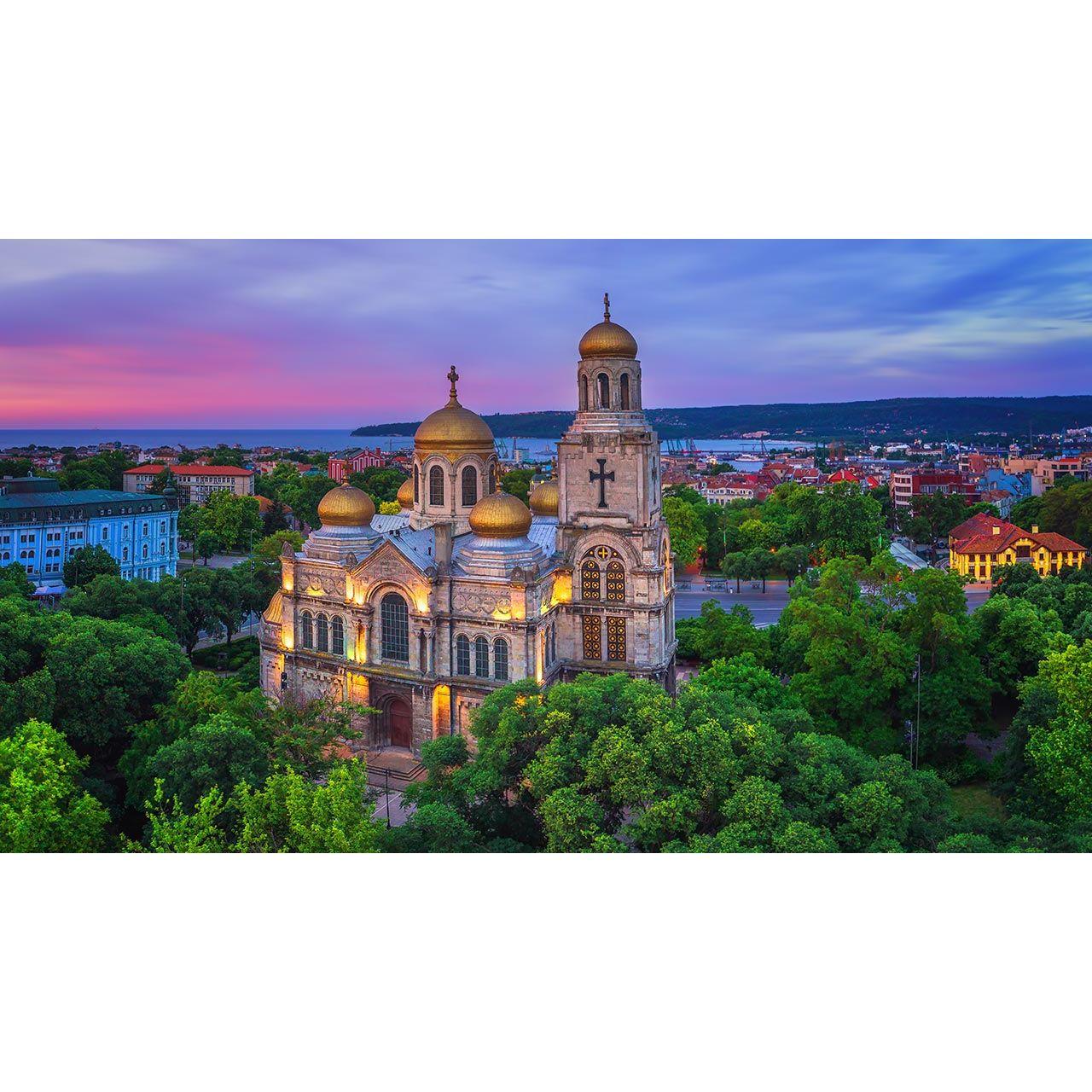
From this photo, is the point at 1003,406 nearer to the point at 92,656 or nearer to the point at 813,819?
the point at 813,819

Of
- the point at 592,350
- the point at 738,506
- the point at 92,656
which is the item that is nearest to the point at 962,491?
the point at 738,506

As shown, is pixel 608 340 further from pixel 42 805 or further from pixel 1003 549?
pixel 1003 549

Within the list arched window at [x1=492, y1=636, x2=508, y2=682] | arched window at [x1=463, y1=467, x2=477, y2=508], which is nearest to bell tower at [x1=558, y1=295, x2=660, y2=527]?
arched window at [x1=463, y1=467, x2=477, y2=508]

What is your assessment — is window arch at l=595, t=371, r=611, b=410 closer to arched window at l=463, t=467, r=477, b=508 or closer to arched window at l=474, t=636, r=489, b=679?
arched window at l=463, t=467, r=477, b=508

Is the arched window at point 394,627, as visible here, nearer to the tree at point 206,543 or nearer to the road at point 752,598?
the road at point 752,598

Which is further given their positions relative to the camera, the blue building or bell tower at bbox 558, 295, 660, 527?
the blue building
